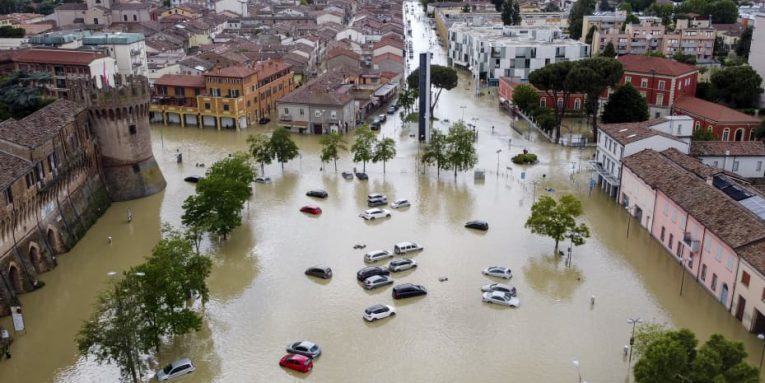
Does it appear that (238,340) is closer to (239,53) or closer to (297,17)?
(239,53)

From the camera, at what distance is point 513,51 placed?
76750mm

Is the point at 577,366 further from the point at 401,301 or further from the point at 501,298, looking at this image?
the point at 401,301

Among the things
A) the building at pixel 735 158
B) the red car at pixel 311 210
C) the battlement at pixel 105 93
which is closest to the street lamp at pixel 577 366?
the red car at pixel 311 210

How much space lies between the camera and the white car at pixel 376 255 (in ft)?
108

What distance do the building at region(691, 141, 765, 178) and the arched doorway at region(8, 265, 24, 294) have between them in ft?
133

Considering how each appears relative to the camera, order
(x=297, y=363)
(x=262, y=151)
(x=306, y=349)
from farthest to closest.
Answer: (x=262, y=151)
(x=306, y=349)
(x=297, y=363)

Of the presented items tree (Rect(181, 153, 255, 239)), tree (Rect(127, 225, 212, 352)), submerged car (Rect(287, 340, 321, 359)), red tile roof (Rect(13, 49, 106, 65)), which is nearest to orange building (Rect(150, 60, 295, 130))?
red tile roof (Rect(13, 49, 106, 65))

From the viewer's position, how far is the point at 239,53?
76.1 metres

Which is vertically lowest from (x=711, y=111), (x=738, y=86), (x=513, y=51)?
Answer: (x=711, y=111)

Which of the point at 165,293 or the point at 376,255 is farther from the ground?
the point at 165,293

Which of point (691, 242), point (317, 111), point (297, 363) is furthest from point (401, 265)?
point (317, 111)

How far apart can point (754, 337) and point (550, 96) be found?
127ft

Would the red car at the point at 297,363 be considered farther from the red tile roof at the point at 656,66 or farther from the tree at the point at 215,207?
the red tile roof at the point at 656,66

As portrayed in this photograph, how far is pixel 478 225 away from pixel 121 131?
23856 mm
